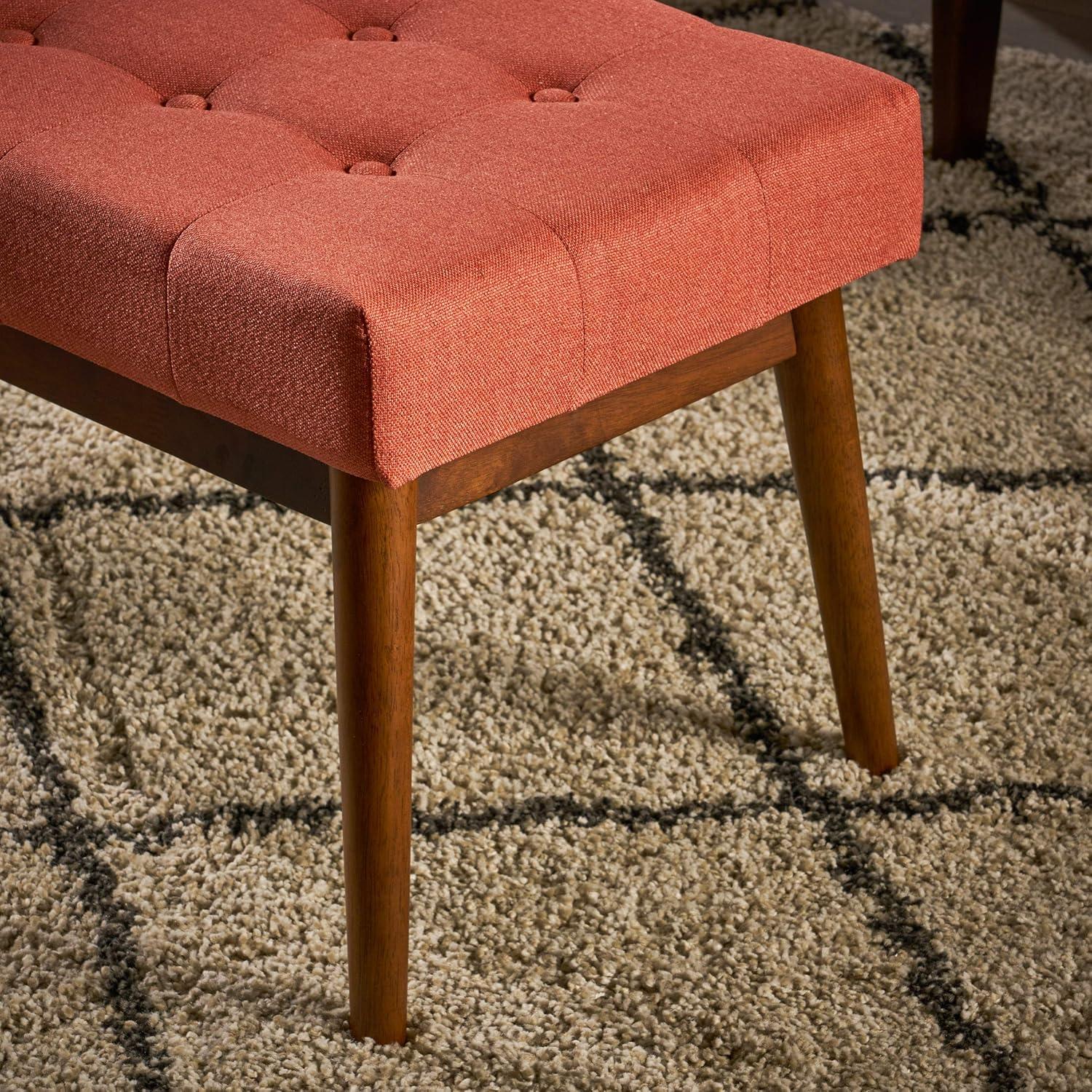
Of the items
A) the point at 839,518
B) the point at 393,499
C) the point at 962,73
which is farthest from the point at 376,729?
the point at 962,73

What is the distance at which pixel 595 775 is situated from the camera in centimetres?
98

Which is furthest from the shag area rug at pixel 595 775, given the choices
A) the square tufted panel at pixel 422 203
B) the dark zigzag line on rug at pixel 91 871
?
the square tufted panel at pixel 422 203

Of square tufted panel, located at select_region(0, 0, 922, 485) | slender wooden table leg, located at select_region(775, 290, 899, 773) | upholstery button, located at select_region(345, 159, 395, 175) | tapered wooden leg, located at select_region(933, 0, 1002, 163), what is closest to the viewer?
square tufted panel, located at select_region(0, 0, 922, 485)

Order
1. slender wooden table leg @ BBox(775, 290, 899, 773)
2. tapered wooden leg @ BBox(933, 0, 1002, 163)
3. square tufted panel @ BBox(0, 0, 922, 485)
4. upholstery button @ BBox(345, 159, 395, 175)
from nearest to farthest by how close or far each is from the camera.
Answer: square tufted panel @ BBox(0, 0, 922, 485) → upholstery button @ BBox(345, 159, 395, 175) → slender wooden table leg @ BBox(775, 290, 899, 773) → tapered wooden leg @ BBox(933, 0, 1002, 163)

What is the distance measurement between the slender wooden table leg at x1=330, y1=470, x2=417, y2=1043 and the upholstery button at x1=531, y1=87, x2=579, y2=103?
0.82ft

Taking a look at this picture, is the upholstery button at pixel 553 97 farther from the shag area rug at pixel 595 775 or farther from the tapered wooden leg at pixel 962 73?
the tapered wooden leg at pixel 962 73

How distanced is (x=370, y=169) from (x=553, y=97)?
0.41 feet

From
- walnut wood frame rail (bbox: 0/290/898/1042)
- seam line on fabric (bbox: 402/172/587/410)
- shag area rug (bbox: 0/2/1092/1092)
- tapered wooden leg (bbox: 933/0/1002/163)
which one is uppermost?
seam line on fabric (bbox: 402/172/587/410)

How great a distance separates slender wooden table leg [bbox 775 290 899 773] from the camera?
869 mm

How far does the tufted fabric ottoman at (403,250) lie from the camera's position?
659 millimetres

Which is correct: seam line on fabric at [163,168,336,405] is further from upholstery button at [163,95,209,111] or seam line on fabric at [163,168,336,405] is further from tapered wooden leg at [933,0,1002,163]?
tapered wooden leg at [933,0,1002,163]

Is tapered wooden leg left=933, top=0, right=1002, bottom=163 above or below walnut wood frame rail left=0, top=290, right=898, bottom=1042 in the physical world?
below

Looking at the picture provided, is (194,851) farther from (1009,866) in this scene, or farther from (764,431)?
(764,431)

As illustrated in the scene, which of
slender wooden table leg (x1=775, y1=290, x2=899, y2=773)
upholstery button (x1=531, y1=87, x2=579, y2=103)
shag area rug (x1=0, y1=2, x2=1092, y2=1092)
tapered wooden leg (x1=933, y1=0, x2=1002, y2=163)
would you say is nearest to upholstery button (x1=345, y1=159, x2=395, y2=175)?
upholstery button (x1=531, y1=87, x2=579, y2=103)
